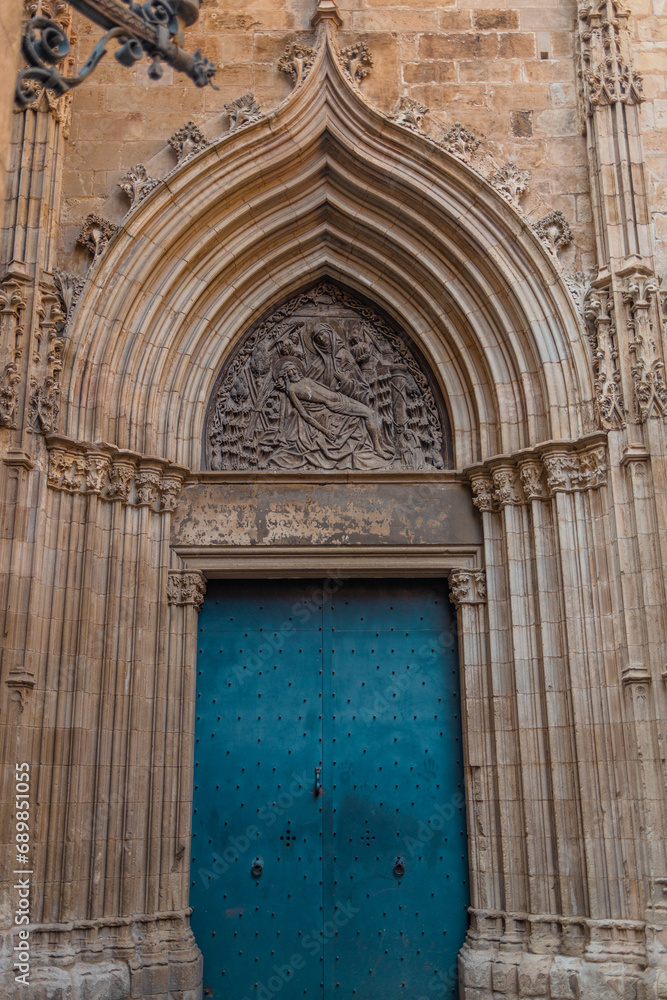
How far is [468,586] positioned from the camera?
25.7 ft

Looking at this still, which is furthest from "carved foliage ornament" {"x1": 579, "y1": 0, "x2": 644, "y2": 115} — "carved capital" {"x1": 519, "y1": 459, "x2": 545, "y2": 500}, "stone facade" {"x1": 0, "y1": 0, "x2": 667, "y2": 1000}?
"carved capital" {"x1": 519, "y1": 459, "x2": 545, "y2": 500}

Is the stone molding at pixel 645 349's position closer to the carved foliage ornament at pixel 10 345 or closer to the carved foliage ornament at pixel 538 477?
the carved foliage ornament at pixel 538 477

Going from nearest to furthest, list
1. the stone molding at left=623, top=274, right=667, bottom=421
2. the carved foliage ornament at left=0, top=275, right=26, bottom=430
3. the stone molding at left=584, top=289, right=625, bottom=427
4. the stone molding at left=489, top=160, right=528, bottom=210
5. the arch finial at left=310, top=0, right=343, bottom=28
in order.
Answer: the carved foliage ornament at left=0, top=275, right=26, bottom=430
the stone molding at left=623, top=274, right=667, bottom=421
the stone molding at left=584, top=289, right=625, bottom=427
the stone molding at left=489, top=160, right=528, bottom=210
the arch finial at left=310, top=0, right=343, bottom=28

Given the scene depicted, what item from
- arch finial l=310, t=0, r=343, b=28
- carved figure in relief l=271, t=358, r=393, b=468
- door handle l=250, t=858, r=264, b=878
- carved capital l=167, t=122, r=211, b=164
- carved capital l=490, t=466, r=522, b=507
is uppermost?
arch finial l=310, t=0, r=343, b=28

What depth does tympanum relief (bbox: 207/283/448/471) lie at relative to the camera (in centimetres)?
832

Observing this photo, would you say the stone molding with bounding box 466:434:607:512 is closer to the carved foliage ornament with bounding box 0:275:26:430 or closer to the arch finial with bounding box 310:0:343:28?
the carved foliage ornament with bounding box 0:275:26:430

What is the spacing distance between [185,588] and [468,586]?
2242mm

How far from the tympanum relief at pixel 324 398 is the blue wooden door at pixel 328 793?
110 cm

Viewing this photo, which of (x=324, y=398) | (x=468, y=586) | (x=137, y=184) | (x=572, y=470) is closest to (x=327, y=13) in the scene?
(x=137, y=184)

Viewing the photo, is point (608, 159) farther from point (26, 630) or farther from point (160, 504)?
point (26, 630)

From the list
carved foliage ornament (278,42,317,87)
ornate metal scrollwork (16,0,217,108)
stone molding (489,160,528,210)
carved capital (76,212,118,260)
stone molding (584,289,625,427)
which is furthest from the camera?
carved foliage ornament (278,42,317,87)

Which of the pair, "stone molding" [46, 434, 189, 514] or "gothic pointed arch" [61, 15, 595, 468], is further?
"gothic pointed arch" [61, 15, 595, 468]

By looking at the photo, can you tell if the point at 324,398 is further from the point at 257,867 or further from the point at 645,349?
the point at 257,867

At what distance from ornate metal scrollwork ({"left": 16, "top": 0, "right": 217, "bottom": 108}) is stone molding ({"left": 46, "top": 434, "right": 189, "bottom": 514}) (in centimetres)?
321
